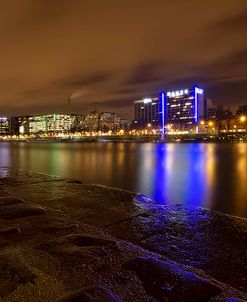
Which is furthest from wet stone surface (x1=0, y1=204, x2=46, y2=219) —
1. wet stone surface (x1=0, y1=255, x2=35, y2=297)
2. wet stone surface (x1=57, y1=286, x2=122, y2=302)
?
wet stone surface (x1=57, y1=286, x2=122, y2=302)

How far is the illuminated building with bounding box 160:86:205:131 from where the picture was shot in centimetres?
16888

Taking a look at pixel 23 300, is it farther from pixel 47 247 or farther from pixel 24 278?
pixel 47 247

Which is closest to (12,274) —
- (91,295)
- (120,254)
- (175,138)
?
(91,295)

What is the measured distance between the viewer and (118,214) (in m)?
8.25

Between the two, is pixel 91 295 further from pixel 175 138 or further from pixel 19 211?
pixel 175 138

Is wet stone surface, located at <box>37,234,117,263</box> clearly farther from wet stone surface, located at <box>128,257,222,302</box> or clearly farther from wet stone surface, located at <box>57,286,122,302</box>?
wet stone surface, located at <box>57,286,122,302</box>

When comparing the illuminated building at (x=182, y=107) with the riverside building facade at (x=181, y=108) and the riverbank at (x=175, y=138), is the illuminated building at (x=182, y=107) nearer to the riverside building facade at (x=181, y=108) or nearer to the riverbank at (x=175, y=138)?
the riverside building facade at (x=181, y=108)

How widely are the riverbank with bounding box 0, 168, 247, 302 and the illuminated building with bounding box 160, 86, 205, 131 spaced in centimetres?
15835

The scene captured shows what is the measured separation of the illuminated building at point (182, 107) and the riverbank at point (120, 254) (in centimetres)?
15835

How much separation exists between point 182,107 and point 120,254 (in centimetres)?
17264

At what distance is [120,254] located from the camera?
5172mm

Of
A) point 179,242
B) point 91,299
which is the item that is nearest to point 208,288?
point 91,299

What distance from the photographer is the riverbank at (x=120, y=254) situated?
4.06 m

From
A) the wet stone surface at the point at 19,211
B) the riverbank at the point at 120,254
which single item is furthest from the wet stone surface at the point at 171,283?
the wet stone surface at the point at 19,211
